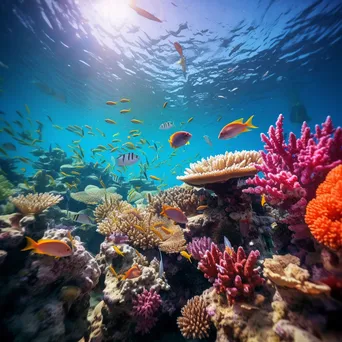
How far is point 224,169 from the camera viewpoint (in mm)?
3336

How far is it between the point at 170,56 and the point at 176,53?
0.76 m

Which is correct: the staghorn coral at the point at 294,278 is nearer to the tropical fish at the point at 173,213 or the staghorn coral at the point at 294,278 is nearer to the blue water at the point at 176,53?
the tropical fish at the point at 173,213

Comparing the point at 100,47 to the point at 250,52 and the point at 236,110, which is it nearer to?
the point at 250,52

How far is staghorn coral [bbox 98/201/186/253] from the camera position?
3.89 meters

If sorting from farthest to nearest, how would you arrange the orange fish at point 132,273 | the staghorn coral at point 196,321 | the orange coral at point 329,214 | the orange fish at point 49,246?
the orange fish at point 132,273
the staghorn coral at point 196,321
the orange fish at point 49,246
the orange coral at point 329,214

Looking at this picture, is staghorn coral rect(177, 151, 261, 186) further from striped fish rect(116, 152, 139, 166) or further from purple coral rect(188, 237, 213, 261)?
striped fish rect(116, 152, 139, 166)

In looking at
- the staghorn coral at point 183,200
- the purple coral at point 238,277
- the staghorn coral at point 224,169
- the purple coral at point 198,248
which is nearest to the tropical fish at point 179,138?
the staghorn coral at point 224,169

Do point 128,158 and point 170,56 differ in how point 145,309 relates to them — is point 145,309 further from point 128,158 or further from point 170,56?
point 170,56

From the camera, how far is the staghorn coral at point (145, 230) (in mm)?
3885

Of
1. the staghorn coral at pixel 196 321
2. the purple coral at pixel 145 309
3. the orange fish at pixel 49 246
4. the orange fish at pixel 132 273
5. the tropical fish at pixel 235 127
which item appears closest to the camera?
the orange fish at pixel 49 246

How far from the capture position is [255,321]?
85.4 inches

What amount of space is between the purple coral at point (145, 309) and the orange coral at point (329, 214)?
2530 mm

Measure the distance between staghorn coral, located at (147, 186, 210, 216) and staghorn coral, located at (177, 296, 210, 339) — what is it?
6.66 feet

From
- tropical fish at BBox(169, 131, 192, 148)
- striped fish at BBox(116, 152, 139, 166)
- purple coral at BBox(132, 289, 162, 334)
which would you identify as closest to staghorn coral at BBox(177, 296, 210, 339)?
purple coral at BBox(132, 289, 162, 334)
